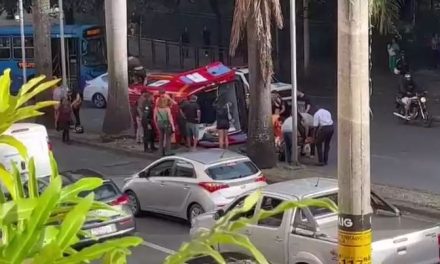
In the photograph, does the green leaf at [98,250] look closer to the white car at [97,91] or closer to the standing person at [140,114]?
the standing person at [140,114]

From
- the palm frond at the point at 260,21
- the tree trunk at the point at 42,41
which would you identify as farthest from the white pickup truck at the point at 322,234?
the tree trunk at the point at 42,41

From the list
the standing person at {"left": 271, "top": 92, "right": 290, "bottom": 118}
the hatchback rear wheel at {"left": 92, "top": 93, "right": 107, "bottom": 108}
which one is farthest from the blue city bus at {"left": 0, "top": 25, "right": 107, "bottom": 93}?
the standing person at {"left": 271, "top": 92, "right": 290, "bottom": 118}

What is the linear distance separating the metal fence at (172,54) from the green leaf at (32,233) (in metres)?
39.5

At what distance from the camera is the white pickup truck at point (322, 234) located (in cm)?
1098

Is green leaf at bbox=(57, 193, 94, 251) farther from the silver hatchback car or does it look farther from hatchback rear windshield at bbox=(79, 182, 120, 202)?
the silver hatchback car

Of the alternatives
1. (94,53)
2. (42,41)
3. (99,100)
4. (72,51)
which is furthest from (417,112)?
(72,51)

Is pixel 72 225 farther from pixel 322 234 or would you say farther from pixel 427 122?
pixel 427 122

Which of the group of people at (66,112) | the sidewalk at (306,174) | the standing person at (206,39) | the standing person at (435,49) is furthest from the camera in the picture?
the standing person at (206,39)

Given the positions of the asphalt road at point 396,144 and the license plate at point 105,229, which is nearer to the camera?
the license plate at point 105,229

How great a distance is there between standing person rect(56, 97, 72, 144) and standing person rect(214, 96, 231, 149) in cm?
544

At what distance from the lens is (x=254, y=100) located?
68.7 feet

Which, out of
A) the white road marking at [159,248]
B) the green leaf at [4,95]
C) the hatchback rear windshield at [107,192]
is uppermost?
the green leaf at [4,95]

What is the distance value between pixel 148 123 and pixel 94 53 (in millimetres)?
15051

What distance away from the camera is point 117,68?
1072 inches
